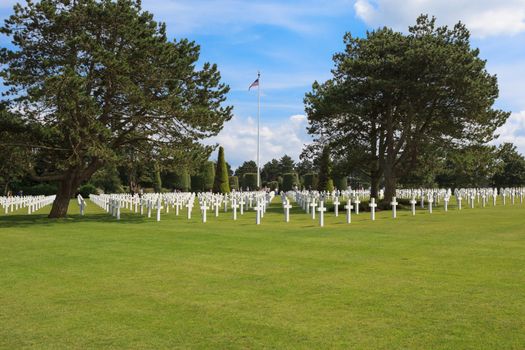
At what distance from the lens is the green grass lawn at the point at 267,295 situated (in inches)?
204

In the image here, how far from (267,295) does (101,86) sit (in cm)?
1916

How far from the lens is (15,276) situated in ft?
28.5

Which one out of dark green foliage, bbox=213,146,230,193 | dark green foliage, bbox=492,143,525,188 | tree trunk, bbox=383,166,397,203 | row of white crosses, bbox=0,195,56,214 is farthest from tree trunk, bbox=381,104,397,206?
dark green foliage, bbox=492,143,525,188

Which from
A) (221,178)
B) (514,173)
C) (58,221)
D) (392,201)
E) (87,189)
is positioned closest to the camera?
(58,221)

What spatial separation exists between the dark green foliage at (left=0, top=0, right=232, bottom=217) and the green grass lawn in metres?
9.95

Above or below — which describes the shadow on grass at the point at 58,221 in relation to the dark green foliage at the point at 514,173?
below

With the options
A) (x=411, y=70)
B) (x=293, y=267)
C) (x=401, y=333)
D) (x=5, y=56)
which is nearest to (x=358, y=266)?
(x=293, y=267)

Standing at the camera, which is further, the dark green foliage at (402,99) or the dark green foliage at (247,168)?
the dark green foliage at (247,168)

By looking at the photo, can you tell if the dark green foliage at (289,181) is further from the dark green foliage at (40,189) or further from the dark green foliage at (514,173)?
the dark green foliage at (40,189)

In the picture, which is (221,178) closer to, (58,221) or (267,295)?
(58,221)

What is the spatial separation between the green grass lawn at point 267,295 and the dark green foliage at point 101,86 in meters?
9.95

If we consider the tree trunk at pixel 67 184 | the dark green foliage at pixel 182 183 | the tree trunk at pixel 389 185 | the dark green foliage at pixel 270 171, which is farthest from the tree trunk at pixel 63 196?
the dark green foliage at pixel 270 171

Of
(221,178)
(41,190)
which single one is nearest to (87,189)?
(41,190)

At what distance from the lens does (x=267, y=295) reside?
7.00 metres
